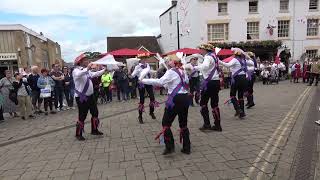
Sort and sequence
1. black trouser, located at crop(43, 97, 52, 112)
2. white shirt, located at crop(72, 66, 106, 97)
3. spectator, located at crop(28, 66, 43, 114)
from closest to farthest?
white shirt, located at crop(72, 66, 106, 97) < spectator, located at crop(28, 66, 43, 114) < black trouser, located at crop(43, 97, 52, 112)

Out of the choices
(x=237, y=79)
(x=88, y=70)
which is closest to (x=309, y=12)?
(x=237, y=79)

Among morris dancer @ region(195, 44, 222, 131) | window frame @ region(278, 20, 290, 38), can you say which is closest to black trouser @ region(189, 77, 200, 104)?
morris dancer @ region(195, 44, 222, 131)

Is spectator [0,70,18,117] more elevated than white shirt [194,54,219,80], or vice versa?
white shirt [194,54,219,80]

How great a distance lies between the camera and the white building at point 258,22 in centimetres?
3044

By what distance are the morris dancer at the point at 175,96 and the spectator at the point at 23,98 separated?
289 inches

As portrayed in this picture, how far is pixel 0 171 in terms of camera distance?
5.84 m

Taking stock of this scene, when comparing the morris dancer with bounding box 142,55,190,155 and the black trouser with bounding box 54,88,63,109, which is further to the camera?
the black trouser with bounding box 54,88,63,109

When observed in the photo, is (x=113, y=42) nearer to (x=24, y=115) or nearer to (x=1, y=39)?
(x=1, y=39)

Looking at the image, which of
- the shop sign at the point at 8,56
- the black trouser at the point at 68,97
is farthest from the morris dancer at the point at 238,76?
the shop sign at the point at 8,56

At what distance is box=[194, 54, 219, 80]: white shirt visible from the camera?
24.2 ft

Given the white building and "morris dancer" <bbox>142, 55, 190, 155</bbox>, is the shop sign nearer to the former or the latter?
the white building

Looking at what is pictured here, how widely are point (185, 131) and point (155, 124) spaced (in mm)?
3019

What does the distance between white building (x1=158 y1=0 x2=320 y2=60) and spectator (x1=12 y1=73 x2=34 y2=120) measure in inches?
805

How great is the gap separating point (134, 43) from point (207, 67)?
3581 centimetres
